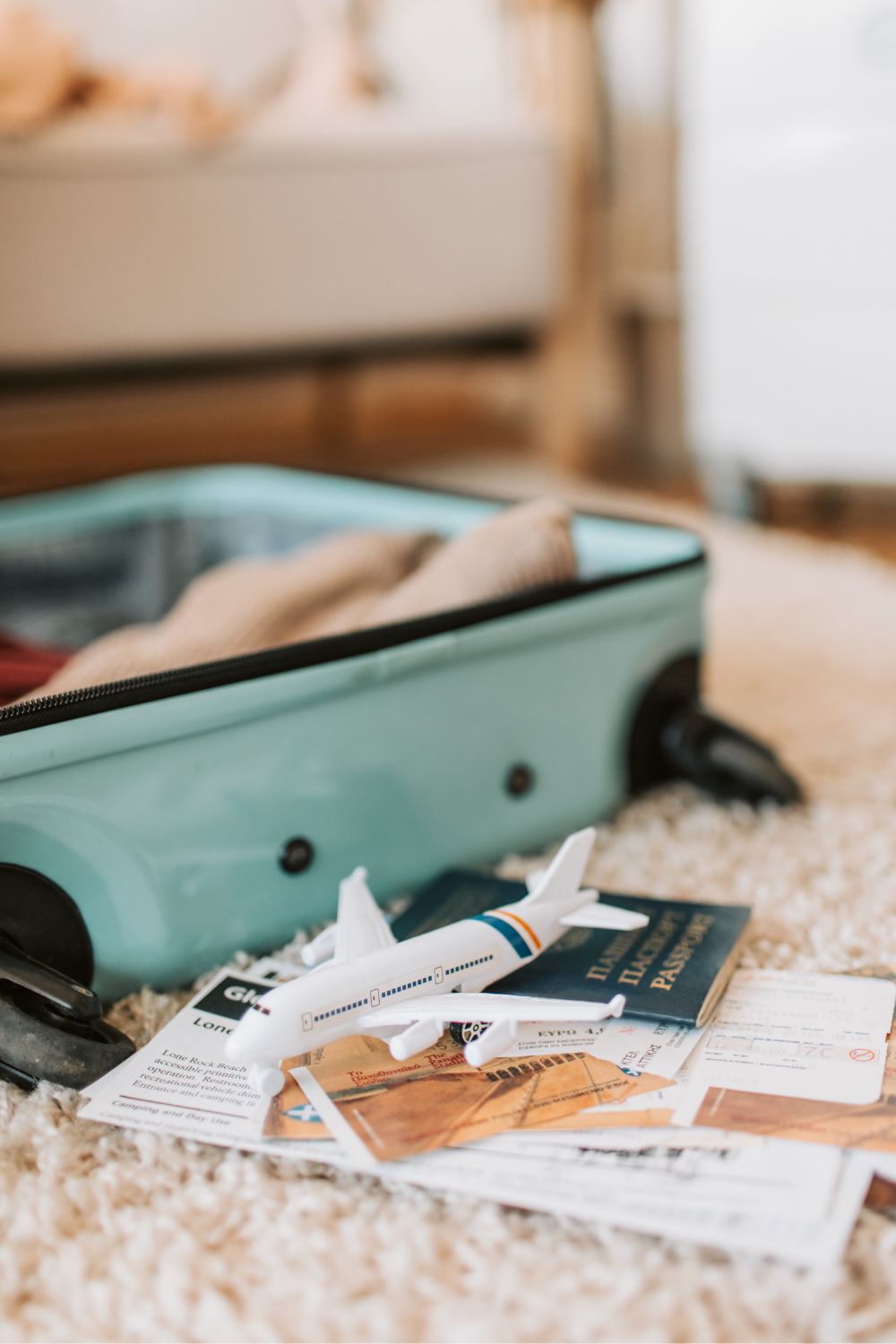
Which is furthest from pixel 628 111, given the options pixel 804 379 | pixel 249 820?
pixel 249 820

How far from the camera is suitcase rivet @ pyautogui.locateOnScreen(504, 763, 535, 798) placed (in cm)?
73

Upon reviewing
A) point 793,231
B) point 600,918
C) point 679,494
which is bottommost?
point 679,494

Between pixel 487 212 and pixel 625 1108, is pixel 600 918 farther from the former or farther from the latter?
pixel 487 212

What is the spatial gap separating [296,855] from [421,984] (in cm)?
13

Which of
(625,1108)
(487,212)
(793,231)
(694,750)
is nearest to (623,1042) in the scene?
(625,1108)

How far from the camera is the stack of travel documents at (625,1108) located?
44 cm

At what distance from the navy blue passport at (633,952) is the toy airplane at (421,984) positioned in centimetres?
1

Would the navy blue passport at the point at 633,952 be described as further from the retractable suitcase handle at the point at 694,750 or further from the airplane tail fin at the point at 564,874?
the retractable suitcase handle at the point at 694,750

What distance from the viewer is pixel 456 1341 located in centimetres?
40

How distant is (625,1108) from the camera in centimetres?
49

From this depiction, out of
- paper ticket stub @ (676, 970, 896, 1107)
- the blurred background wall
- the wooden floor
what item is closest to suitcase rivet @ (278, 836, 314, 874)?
paper ticket stub @ (676, 970, 896, 1107)

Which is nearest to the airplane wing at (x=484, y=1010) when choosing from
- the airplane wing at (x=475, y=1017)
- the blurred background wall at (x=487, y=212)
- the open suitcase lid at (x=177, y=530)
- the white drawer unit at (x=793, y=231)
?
the airplane wing at (x=475, y=1017)

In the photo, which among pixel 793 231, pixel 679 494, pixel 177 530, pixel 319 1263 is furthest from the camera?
pixel 679 494

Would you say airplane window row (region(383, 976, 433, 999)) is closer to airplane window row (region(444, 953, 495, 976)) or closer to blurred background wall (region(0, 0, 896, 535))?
airplane window row (region(444, 953, 495, 976))
